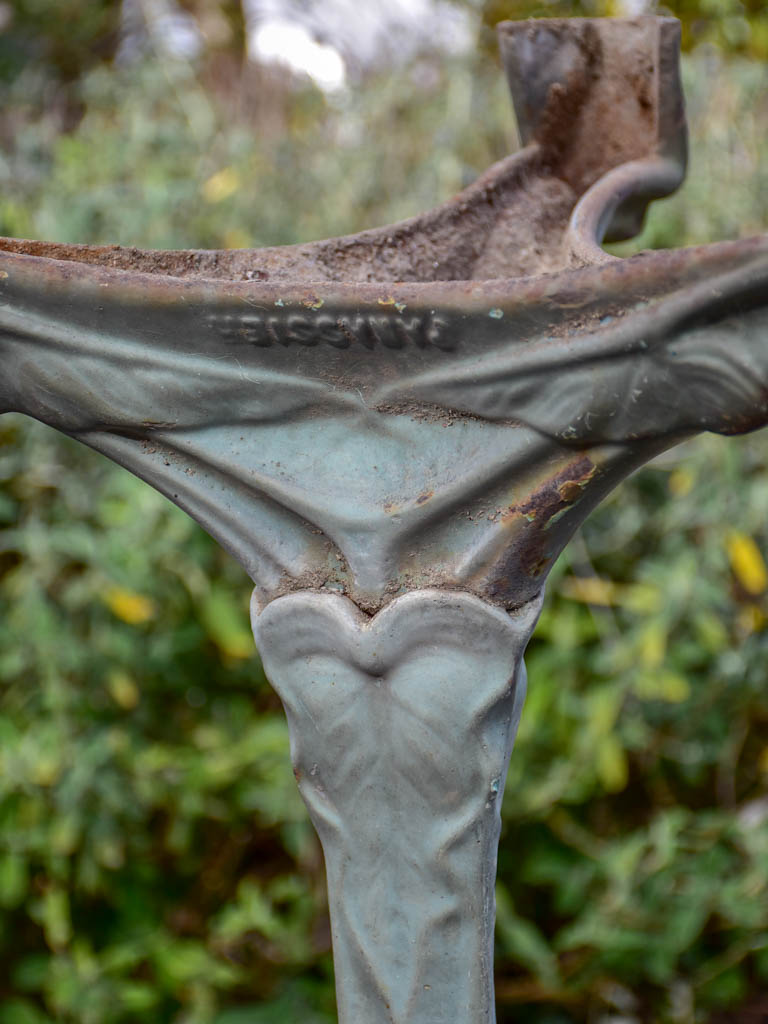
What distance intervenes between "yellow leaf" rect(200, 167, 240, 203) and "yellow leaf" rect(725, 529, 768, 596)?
2.25ft

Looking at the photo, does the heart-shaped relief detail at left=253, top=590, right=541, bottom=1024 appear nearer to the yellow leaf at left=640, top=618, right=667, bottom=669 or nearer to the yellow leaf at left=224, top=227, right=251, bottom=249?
the yellow leaf at left=640, top=618, right=667, bottom=669

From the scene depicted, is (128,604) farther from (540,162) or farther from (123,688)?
(540,162)

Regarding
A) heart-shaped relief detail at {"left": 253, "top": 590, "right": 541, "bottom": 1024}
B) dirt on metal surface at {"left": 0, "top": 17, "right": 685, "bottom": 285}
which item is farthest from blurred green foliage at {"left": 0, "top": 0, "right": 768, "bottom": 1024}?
heart-shaped relief detail at {"left": 253, "top": 590, "right": 541, "bottom": 1024}

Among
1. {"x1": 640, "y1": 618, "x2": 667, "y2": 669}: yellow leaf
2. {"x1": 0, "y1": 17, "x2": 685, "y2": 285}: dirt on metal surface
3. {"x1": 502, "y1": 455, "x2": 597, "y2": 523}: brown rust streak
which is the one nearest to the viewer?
{"x1": 502, "y1": 455, "x2": 597, "y2": 523}: brown rust streak

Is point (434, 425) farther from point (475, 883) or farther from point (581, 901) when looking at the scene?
point (581, 901)

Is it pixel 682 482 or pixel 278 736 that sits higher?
pixel 682 482

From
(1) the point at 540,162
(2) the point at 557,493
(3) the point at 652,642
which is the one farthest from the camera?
(3) the point at 652,642

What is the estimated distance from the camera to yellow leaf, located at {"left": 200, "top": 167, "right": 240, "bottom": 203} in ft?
4.20

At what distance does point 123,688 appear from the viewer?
1087mm

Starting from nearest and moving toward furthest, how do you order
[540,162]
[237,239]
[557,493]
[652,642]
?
[557,493], [540,162], [652,642], [237,239]

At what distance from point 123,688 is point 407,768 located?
0.66 meters

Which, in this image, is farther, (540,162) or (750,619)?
(750,619)

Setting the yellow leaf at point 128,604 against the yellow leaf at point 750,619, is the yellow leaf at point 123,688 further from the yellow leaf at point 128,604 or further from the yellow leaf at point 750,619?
the yellow leaf at point 750,619

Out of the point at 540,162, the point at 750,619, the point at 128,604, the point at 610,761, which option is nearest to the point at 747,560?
the point at 750,619
